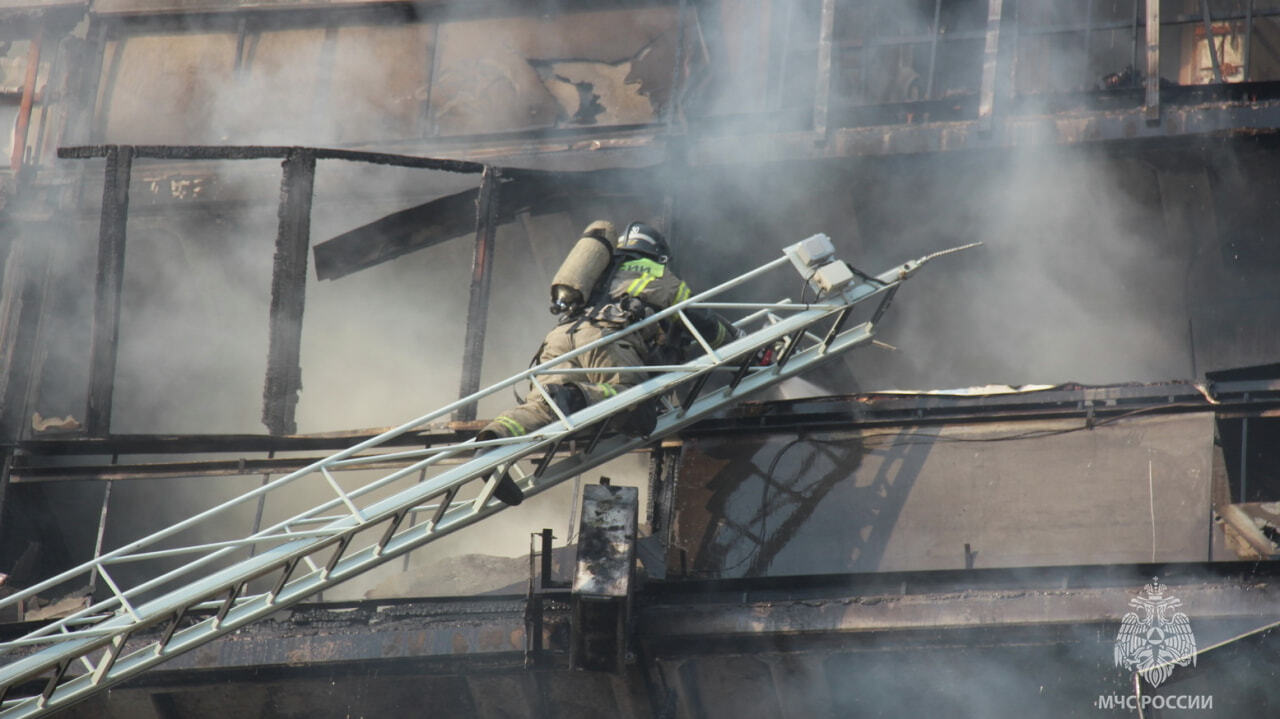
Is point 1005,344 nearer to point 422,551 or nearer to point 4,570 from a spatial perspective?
point 422,551

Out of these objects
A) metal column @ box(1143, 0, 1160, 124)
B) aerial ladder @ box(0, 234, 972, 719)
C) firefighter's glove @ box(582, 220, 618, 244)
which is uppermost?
metal column @ box(1143, 0, 1160, 124)

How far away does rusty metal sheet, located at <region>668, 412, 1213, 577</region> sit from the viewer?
891 cm

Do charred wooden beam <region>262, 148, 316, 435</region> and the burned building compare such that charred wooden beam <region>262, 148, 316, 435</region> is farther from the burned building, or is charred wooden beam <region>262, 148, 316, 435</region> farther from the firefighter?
the firefighter

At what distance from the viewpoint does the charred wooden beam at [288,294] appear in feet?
34.2

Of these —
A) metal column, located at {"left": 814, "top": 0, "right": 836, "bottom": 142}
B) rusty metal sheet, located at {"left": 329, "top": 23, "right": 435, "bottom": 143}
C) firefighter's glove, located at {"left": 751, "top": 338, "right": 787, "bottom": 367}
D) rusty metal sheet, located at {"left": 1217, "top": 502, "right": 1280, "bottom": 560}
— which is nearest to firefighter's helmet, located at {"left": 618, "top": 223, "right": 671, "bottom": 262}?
firefighter's glove, located at {"left": 751, "top": 338, "right": 787, "bottom": 367}

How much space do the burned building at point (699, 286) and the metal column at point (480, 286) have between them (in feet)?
0.16

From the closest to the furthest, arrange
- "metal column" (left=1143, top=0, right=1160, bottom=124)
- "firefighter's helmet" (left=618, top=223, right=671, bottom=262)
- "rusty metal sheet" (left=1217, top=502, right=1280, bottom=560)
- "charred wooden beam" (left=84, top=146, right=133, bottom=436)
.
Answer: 1. "rusty metal sheet" (left=1217, top=502, right=1280, bottom=560)
2. "firefighter's helmet" (left=618, top=223, right=671, bottom=262)
3. "metal column" (left=1143, top=0, right=1160, bottom=124)
4. "charred wooden beam" (left=84, top=146, right=133, bottom=436)

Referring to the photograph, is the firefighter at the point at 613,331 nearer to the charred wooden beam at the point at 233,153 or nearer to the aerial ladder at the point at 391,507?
the aerial ladder at the point at 391,507

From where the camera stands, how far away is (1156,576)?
7812 millimetres

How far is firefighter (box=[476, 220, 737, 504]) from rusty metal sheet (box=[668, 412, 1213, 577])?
130 centimetres

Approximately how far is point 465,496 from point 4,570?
372cm

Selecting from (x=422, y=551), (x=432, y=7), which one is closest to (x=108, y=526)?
(x=422, y=551)

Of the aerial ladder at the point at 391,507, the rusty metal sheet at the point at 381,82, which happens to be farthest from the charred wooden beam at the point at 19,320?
the aerial ladder at the point at 391,507

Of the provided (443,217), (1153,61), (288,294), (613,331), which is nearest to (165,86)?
(443,217)
